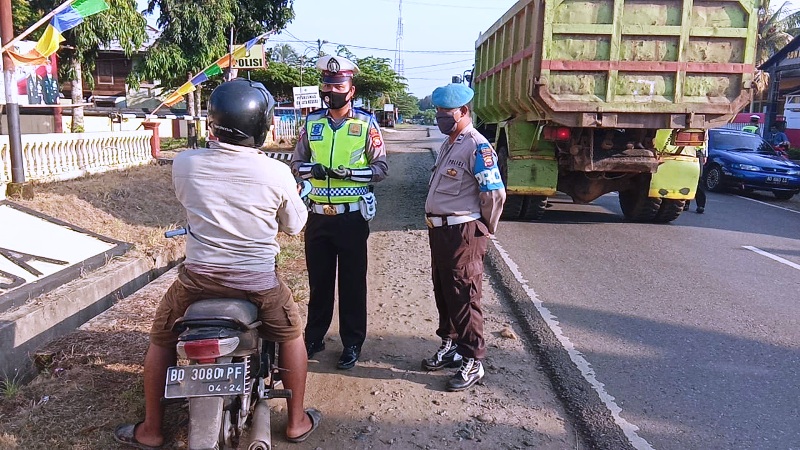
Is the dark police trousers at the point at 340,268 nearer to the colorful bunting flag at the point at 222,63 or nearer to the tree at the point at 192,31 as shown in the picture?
the colorful bunting flag at the point at 222,63

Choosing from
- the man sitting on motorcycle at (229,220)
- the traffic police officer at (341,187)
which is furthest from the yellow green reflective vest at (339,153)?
the man sitting on motorcycle at (229,220)

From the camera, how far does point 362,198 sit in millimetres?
3938

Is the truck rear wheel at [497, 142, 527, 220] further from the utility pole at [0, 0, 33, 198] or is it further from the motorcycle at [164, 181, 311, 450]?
the motorcycle at [164, 181, 311, 450]

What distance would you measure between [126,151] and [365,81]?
25.0 metres

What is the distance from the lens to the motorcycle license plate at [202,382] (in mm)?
2514

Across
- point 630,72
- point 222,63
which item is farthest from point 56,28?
point 630,72

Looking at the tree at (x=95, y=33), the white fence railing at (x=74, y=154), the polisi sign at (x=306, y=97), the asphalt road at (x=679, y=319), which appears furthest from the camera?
the polisi sign at (x=306, y=97)

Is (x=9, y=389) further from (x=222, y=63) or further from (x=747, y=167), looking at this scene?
(x=747, y=167)

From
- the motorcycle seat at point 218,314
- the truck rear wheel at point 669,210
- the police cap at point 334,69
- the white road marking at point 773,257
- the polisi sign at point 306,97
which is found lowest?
the white road marking at point 773,257

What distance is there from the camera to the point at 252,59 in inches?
604

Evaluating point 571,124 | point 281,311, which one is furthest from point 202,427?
point 571,124

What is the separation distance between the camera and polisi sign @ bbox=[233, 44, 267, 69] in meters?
15.2

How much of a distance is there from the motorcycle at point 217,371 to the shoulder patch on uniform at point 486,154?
1.56 metres

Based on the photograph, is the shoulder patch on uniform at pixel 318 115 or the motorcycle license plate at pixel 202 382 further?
the shoulder patch on uniform at pixel 318 115
